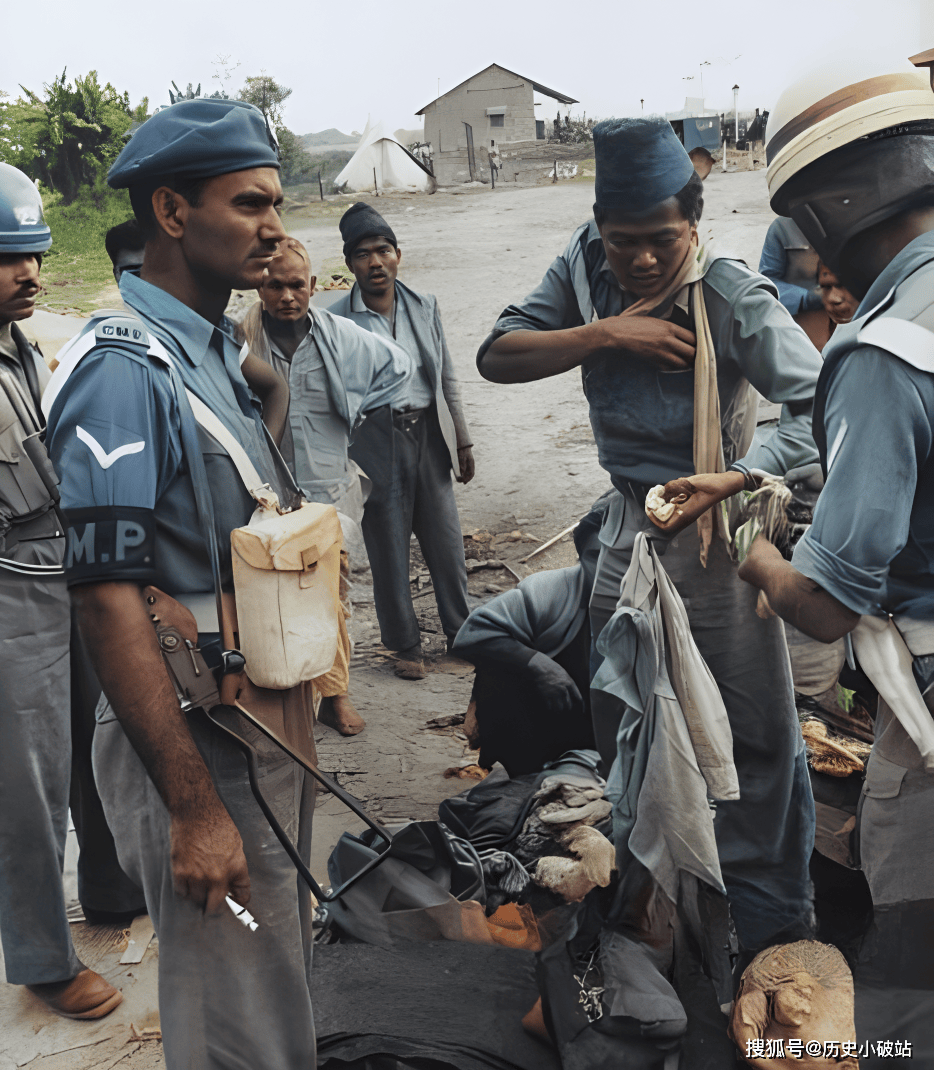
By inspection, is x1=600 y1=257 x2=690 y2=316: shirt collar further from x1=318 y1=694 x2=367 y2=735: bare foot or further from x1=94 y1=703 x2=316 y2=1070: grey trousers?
Answer: x1=318 y1=694 x2=367 y2=735: bare foot

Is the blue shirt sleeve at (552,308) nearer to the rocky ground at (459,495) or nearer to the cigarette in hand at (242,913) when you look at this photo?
the rocky ground at (459,495)

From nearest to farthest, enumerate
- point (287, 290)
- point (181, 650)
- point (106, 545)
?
point (106, 545), point (181, 650), point (287, 290)

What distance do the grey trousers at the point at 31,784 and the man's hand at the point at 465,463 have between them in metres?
2.04

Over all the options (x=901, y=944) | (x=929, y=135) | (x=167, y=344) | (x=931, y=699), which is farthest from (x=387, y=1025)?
(x=929, y=135)

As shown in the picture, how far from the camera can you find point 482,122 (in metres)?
3.09

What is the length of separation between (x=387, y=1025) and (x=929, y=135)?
2354mm

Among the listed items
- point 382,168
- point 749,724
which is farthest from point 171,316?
point 382,168

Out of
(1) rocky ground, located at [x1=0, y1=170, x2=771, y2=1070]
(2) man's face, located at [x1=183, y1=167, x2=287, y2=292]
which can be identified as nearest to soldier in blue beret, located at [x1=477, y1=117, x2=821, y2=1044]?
(1) rocky ground, located at [x1=0, y1=170, x2=771, y2=1070]

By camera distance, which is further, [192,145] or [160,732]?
[192,145]

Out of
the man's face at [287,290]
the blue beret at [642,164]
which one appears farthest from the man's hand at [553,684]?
the man's face at [287,290]

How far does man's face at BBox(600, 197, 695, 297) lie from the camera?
2.31 metres

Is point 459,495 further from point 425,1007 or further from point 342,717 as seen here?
point 425,1007

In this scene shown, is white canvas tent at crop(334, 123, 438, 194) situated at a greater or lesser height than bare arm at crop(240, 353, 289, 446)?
greater

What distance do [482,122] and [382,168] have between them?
0.57m
